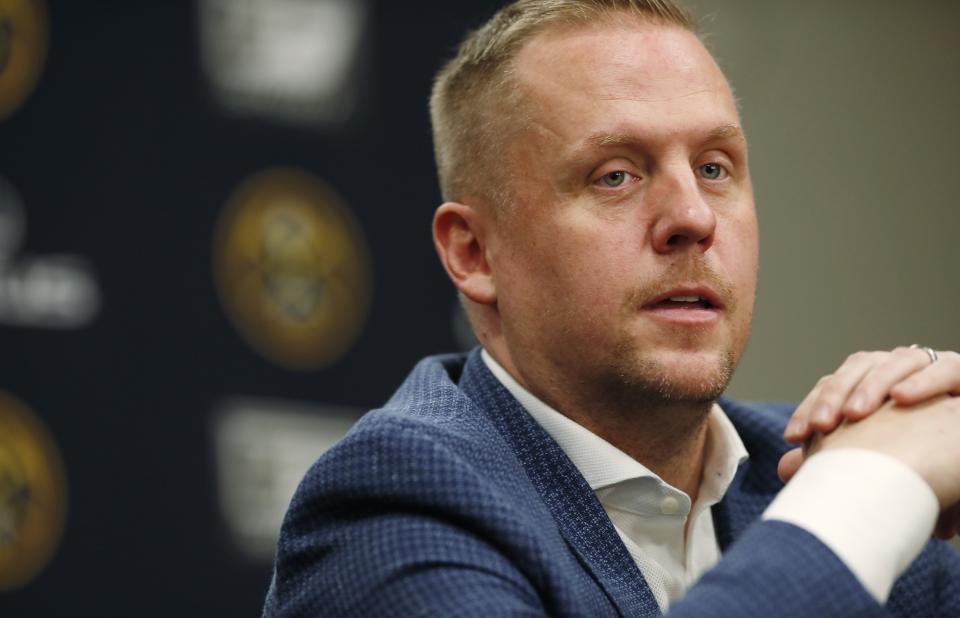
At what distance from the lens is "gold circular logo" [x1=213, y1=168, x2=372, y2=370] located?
248cm

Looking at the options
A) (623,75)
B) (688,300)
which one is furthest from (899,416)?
(623,75)

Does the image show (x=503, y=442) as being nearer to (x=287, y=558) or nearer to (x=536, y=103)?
(x=287, y=558)

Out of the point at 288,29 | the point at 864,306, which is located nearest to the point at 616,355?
the point at 288,29

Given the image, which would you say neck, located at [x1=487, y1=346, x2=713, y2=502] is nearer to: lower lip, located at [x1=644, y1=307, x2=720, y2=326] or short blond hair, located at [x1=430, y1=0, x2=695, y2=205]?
lower lip, located at [x1=644, y1=307, x2=720, y2=326]

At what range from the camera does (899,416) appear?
134 cm

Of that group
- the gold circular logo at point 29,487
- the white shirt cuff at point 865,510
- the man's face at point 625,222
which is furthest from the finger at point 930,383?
the gold circular logo at point 29,487

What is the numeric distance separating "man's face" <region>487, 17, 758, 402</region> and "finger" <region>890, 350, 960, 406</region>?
0.75ft

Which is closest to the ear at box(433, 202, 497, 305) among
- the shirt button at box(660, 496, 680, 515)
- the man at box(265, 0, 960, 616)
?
the man at box(265, 0, 960, 616)

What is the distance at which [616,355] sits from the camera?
152 cm

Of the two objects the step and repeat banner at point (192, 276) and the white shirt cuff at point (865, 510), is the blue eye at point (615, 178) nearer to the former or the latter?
the white shirt cuff at point (865, 510)

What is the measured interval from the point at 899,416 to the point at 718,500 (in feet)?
1.17

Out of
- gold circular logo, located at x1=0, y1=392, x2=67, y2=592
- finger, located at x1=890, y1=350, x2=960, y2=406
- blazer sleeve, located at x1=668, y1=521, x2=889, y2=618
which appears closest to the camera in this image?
blazer sleeve, located at x1=668, y1=521, x2=889, y2=618

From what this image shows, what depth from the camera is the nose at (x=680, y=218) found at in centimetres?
148

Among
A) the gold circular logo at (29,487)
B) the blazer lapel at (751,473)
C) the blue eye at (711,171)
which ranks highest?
the blue eye at (711,171)
